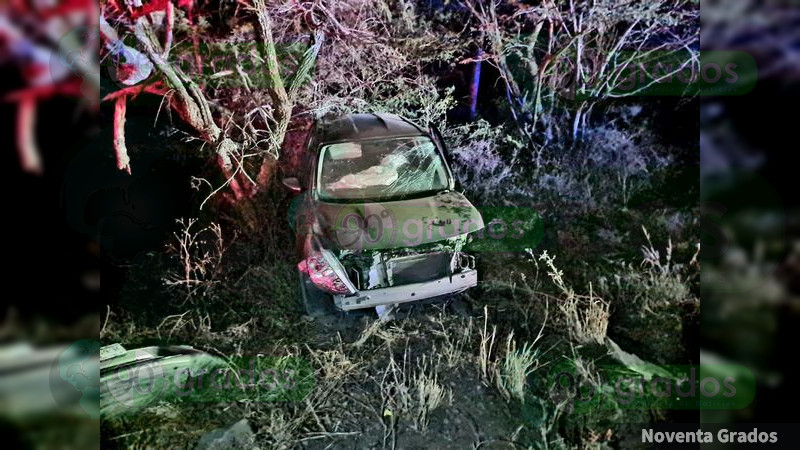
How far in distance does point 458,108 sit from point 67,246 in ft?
11.3

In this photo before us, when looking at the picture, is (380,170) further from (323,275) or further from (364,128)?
(323,275)

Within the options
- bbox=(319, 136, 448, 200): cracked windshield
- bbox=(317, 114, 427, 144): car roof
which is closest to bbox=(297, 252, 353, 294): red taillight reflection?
bbox=(319, 136, 448, 200): cracked windshield

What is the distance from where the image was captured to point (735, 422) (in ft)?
5.20

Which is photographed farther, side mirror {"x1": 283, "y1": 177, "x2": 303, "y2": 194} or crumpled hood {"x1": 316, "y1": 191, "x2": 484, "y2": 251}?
side mirror {"x1": 283, "y1": 177, "x2": 303, "y2": 194}

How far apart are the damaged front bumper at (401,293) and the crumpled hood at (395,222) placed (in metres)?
0.28

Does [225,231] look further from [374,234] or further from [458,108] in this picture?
[458,108]

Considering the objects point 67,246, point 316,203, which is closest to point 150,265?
point 316,203

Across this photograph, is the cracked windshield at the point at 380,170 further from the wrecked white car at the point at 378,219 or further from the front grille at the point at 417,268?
the front grille at the point at 417,268

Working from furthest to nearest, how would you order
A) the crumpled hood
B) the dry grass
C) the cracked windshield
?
the cracked windshield, the crumpled hood, the dry grass

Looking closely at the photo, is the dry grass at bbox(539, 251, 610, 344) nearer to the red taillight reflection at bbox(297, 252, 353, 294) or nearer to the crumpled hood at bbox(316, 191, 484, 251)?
the crumpled hood at bbox(316, 191, 484, 251)

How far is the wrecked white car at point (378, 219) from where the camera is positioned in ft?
9.23

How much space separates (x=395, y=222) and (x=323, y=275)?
599 millimetres

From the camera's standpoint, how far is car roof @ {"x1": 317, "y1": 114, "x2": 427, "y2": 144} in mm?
3502

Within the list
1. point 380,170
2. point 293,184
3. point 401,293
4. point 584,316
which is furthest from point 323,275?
point 584,316
